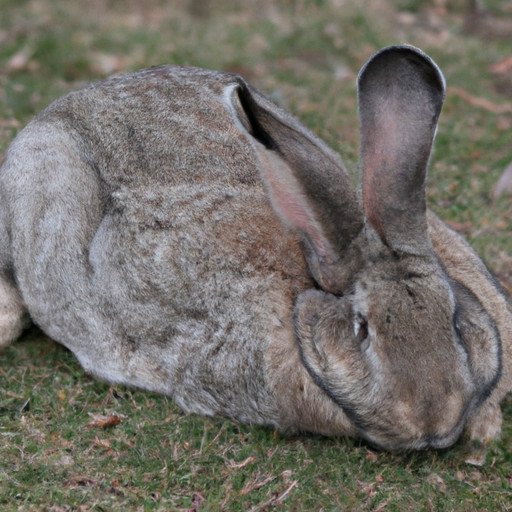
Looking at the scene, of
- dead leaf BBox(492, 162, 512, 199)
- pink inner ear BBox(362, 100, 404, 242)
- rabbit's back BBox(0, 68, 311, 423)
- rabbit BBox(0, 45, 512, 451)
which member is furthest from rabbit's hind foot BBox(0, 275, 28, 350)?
dead leaf BBox(492, 162, 512, 199)

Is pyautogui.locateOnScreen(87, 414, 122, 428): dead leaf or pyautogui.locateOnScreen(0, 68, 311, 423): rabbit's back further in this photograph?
pyautogui.locateOnScreen(87, 414, 122, 428): dead leaf

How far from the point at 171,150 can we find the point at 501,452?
2011 millimetres

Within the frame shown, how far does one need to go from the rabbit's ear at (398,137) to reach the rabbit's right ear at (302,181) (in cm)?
12

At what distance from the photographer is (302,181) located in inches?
159

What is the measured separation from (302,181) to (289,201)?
0.12m

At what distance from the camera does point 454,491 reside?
14.0 ft

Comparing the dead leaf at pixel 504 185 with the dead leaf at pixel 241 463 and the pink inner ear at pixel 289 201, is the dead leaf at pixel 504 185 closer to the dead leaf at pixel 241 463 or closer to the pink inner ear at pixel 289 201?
the pink inner ear at pixel 289 201

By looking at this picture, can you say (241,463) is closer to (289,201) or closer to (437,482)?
(437,482)

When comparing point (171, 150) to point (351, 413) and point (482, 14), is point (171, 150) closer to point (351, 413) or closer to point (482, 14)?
point (351, 413)

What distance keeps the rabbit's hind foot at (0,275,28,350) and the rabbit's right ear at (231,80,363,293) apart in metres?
1.86

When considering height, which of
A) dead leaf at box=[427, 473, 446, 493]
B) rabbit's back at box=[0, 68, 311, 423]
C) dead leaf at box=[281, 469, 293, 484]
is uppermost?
rabbit's back at box=[0, 68, 311, 423]

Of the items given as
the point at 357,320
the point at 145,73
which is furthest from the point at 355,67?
the point at 357,320

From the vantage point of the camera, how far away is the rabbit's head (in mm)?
3922

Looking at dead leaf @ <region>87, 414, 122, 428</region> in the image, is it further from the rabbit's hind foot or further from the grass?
the rabbit's hind foot
